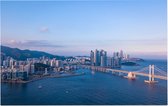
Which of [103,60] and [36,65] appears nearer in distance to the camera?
[36,65]

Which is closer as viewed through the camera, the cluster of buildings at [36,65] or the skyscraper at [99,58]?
the cluster of buildings at [36,65]

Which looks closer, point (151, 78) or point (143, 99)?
point (143, 99)

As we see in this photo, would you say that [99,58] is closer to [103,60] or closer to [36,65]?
[103,60]

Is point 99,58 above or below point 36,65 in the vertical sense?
above

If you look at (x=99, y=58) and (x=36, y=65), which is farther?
(x=99, y=58)

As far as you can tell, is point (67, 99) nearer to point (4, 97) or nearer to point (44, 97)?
point (44, 97)

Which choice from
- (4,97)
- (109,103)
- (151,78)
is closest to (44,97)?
(4,97)

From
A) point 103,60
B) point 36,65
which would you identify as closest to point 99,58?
point 103,60

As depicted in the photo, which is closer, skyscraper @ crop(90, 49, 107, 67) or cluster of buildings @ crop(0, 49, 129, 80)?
cluster of buildings @ crop(0, 49, 129, 80)

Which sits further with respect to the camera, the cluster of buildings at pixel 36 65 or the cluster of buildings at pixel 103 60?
the cluster of buildings at pixel 103 60

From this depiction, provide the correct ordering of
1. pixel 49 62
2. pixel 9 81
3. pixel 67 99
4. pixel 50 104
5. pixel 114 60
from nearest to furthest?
pixel 50 104 < pixel 67 99 < pixel 9 81 < pixel 49 62 < pixel 114 60

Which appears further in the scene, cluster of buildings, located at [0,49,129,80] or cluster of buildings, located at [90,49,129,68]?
cluster of buildings, located at [90,49,129,68]
